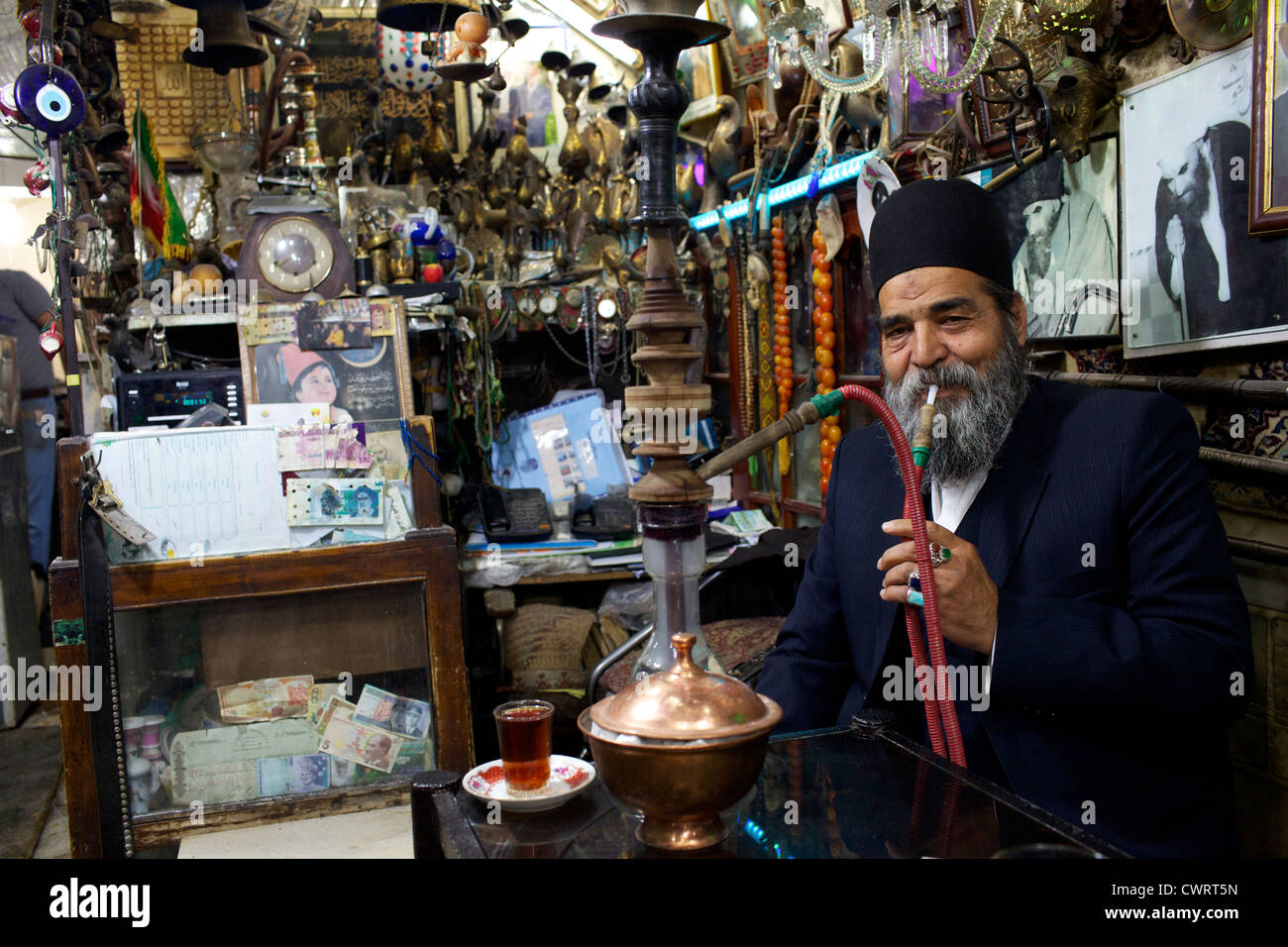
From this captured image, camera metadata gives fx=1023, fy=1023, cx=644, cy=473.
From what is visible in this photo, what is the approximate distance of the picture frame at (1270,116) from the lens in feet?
5.96

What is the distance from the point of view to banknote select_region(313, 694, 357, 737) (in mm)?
3193

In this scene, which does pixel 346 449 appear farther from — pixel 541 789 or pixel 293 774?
pixel 541 789

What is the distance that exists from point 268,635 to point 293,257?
1.38 m

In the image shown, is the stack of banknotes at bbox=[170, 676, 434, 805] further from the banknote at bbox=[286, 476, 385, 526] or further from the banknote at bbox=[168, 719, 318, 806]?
the banknote at bbox=[286, 476, 385, 526]

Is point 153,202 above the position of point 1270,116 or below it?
above

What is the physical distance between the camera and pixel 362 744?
3.22m

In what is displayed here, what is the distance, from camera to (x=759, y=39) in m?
4.48

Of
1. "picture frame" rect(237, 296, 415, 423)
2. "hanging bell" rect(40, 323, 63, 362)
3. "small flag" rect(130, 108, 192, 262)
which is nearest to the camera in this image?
"hanging bell" rect(40, 323, 63, 362)

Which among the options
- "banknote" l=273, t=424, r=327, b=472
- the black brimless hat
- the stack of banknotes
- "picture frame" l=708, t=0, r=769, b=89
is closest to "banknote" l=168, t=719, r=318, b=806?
the stack of banknotes

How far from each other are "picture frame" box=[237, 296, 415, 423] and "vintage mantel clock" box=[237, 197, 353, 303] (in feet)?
0.59

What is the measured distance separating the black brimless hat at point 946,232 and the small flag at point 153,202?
317 cm

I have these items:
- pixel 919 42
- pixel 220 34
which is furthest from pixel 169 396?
pixel 919 42

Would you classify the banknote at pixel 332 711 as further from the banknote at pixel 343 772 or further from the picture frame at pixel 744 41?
the picture frame at pixel 744 41
